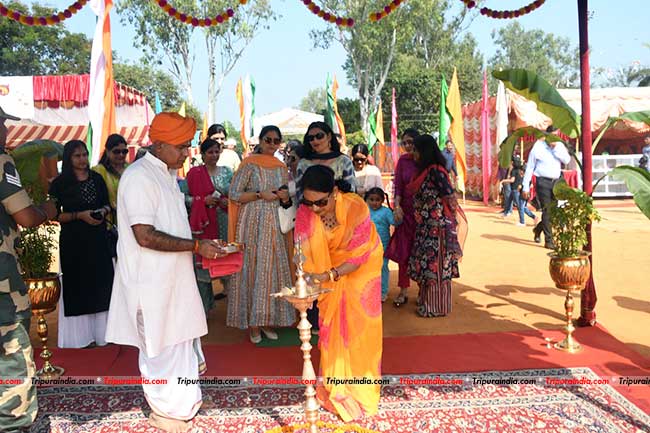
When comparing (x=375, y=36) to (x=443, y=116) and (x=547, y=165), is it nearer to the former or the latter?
(x=443, y=116)

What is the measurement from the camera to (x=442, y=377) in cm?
360

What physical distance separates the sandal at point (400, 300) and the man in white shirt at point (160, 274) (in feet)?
9.30

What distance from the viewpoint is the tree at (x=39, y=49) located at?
31.5 metres

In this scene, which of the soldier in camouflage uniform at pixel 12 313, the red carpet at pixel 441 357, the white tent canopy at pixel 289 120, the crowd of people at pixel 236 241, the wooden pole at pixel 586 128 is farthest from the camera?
the white tent canopy at pixel 289 120

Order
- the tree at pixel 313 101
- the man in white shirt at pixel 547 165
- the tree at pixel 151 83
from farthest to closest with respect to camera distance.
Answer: the tree at pixel 313 101 < the tree at pixel 151 83 < the man in white shirt at pixel 547 165

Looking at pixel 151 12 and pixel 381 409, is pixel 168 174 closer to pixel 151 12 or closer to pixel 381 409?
pixel 381 409

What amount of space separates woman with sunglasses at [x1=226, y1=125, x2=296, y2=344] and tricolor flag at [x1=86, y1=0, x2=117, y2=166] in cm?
151

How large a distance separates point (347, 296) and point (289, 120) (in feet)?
71.3

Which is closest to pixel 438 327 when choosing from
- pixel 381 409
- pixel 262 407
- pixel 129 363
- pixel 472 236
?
pixel 381 409

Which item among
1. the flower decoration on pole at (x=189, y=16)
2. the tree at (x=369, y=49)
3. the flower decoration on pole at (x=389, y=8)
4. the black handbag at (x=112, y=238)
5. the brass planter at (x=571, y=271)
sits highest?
the tree at (x=369, y=49)

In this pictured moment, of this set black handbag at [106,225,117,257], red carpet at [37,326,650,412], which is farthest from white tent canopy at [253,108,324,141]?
red carpet at [37,326,650,412]

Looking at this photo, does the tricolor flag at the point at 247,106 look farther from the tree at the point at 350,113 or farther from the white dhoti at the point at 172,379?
the tree at the point at 350,113

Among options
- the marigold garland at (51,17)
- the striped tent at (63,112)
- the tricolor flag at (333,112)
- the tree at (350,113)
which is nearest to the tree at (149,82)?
the tree at (350,113)

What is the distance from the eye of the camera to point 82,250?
4332 mm
